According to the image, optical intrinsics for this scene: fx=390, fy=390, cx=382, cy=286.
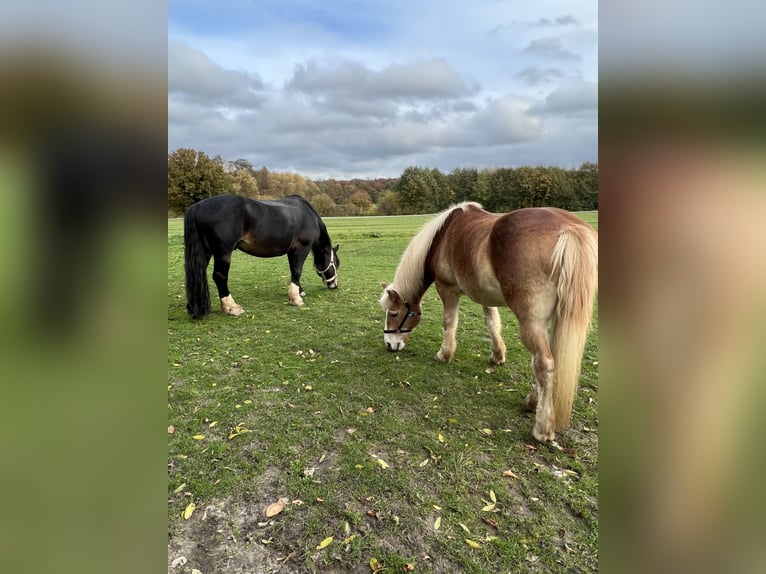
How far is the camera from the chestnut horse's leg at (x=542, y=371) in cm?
320

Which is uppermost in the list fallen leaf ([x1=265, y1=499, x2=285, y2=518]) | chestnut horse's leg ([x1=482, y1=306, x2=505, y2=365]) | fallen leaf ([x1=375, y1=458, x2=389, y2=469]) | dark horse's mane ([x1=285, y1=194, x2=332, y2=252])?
dark horse's mane ([x1=285, y1=194, x2=332, y2=252])

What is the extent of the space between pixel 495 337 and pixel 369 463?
2.49m

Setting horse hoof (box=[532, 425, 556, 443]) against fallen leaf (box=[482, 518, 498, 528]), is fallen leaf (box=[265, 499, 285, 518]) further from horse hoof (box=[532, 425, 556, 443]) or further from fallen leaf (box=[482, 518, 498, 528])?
horse hoof (box=[532, 425, 556, 443])

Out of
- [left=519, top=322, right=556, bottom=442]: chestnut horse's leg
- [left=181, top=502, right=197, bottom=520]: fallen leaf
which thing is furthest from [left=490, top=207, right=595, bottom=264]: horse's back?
[left=181, top=502, right=197, bottom=520]: fallen leaf

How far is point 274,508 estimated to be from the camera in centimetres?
270

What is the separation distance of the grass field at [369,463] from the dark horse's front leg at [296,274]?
7.51 ft

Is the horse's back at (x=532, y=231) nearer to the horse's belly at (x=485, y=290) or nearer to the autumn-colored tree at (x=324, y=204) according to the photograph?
the horse's belly at (x=485, y=290)

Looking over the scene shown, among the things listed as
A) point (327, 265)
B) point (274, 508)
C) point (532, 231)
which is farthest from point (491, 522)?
point (327, 265)

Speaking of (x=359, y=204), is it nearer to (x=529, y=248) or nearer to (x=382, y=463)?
(x=529, y=248)

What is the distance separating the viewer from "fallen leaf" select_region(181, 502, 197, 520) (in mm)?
2617

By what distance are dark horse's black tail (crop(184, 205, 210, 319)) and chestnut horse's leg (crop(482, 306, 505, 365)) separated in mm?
4600

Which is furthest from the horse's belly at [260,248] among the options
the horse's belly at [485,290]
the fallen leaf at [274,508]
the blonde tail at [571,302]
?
the blonde tail at [571,302]
